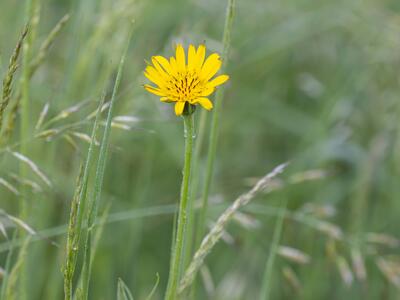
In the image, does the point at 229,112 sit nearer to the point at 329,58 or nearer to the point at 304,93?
the point at 304,93

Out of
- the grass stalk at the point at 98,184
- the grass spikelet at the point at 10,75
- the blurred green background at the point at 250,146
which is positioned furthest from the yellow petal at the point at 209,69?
the blurred green background at the point at 250,146

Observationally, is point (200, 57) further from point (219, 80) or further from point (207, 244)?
point (207, 244)

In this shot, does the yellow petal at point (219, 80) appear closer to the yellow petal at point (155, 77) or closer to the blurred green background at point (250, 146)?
the yellow petal at point (155, 77)

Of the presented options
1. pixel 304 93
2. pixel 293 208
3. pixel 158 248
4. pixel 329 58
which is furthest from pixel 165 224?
pixel 329 58

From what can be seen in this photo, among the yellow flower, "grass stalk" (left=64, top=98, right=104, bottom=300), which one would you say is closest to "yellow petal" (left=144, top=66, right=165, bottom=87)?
the yellow flower

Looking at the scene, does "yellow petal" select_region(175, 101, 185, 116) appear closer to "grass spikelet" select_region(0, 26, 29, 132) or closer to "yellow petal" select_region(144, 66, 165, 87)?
"yellow petal" select_region(144, 66, 165, 87)

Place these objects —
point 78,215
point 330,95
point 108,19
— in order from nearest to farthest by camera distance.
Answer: point 78,215 < point 108,19 < point 330,95


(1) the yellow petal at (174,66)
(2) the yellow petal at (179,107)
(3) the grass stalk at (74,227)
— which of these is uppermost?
(1) the yellow petal at (174,66)
